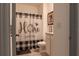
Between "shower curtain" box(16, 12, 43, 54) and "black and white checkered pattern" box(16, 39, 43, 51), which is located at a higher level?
A: "shower curtain" box(16, 12, 43, 54)

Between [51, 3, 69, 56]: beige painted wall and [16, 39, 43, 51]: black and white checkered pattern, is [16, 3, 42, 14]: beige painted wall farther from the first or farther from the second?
[51, 3, 69, 56]: beige painted wall

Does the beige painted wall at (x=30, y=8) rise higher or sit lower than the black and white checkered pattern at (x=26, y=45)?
higher

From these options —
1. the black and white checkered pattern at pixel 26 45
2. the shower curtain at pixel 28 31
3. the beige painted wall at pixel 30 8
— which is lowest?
the black and white checkered pattern at pixel 26 45

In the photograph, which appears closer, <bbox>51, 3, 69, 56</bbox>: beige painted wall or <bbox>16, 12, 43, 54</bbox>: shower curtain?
<bbox>51, 3, 69, 56</bbox>: beige painted wall

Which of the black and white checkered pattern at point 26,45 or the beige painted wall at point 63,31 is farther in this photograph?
the black and white checkered pattern at point 26,45

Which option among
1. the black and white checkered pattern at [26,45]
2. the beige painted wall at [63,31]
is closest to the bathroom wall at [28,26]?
the black and white checkered pattern at [26,45]

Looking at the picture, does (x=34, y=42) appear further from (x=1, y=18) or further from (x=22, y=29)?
(x=1, y=18)

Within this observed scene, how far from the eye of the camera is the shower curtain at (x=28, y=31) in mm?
3168

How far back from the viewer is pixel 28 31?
339 cm

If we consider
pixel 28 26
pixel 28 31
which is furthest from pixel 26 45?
pixel 28 26

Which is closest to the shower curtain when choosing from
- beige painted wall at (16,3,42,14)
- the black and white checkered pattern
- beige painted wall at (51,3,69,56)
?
the black and white checkered pattern

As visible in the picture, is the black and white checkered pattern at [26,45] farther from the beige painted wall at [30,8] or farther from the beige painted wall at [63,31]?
the beige painted wall at [63,31]

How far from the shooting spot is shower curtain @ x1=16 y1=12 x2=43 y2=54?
10.4 ft

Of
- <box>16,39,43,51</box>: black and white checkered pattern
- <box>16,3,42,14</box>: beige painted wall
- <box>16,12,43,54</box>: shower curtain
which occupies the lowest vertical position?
<box>16,39,43,51</box>: black and white checkered pattern
